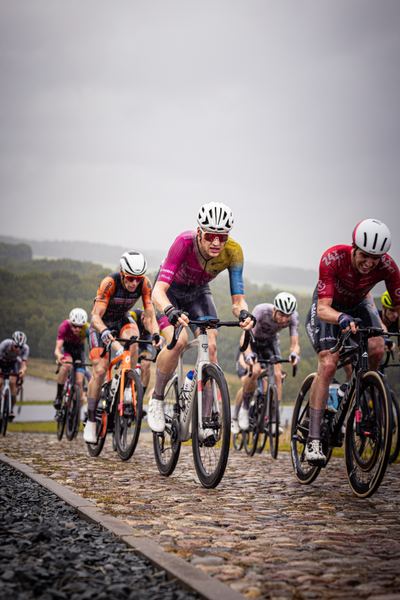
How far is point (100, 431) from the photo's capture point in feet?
26.6

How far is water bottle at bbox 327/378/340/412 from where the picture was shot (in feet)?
19.3

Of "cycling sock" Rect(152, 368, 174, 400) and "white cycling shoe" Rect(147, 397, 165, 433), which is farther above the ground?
"cycling sock" Rect(152, 368, 174, 400)

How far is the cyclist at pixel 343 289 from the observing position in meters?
5.23

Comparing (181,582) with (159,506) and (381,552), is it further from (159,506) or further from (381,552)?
(159,506)

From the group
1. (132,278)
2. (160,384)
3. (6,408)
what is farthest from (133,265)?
(6,408)

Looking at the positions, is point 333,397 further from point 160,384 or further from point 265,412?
point 265,412

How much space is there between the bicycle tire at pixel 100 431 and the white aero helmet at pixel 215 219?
11.8 feet

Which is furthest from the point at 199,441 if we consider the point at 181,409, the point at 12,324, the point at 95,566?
the point at 12,324

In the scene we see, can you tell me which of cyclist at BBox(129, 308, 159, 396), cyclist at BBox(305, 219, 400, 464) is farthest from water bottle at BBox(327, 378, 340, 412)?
cyclist at BBox(129, 308, 159, 396)

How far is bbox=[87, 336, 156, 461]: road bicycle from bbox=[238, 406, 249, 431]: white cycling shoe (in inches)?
107

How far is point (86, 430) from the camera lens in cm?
810

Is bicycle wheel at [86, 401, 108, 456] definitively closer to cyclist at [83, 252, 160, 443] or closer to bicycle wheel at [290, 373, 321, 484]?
cyclist at [83, 252, 160, 443]

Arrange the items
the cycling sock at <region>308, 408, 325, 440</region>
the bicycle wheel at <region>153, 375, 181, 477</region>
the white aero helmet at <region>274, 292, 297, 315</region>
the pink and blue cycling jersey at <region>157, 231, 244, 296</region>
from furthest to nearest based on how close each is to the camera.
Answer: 1. the white aero helmet at <region>274, 292, 297, 315</region>
2. the bicycle wheel at <region>153, 375, 181, 477</region>
3. the pink and blue cycling jersey at <region>157, 231, 244, 296</region>
4. the cycling sock at <region>308, 408, 325, 440</region>

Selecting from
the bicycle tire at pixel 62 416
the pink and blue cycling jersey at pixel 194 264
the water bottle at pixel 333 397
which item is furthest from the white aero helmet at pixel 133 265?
the bicycle tire at pixel 62 416
